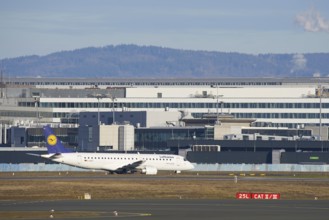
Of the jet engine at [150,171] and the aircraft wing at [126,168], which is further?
the jet engine at [150,171]

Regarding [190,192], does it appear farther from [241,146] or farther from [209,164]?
[241,146]

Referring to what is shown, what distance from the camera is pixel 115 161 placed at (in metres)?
158

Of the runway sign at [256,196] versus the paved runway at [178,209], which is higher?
the runway sign at [256,196]

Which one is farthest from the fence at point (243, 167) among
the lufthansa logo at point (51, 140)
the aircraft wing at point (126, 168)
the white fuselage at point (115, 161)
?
the aircraft wing at point (126, 168)

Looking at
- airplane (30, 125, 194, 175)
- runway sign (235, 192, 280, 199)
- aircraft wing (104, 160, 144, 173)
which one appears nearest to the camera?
runway sign (235, 192, 280, 199)

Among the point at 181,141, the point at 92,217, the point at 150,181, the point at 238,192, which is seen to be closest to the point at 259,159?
the point at 181,141

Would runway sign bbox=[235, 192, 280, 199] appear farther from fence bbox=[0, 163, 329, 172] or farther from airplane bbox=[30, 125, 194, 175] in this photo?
fence bbox=[0, 163, 329, 172]

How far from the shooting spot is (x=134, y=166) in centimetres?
15912

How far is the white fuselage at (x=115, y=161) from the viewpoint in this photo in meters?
156

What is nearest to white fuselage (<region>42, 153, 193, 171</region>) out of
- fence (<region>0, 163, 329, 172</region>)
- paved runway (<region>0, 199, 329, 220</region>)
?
fence (<region>0, 163, 329, 172</region>)

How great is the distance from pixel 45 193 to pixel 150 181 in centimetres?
2603

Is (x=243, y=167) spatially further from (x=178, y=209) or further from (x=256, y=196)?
(x=178, y=209)

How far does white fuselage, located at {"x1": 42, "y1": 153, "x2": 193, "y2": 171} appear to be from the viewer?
511ft

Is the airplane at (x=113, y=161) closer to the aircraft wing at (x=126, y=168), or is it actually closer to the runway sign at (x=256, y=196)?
the aircraft wing at (x=126, y=168)
